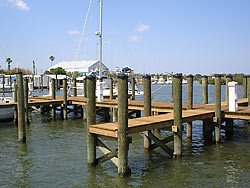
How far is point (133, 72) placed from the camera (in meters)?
34.5

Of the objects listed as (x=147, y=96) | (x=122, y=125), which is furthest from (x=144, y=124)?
(x=147, y=96)

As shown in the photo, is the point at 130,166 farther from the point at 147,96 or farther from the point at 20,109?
the point at 20,109

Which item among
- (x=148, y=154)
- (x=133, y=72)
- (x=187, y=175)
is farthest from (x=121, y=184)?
(x=133, y=72)

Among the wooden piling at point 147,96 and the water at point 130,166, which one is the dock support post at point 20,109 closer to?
the water at point 130,166

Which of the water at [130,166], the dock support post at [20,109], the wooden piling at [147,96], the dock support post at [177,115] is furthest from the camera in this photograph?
the dock support post at [20,109]

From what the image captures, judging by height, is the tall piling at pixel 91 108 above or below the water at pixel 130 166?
above

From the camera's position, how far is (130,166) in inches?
370

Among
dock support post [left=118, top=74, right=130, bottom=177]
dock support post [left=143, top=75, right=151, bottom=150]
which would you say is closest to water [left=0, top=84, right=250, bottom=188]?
dock support post [left=143, top=75, right=151, bottom=150]

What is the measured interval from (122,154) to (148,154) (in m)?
3.12

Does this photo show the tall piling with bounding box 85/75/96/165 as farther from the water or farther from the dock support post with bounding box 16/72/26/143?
the dock support post with bounding box 16/72/26/143

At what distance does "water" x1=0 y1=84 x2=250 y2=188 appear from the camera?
26.8ft

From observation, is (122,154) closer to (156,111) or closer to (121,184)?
(121,184)

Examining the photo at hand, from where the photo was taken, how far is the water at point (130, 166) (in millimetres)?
8156

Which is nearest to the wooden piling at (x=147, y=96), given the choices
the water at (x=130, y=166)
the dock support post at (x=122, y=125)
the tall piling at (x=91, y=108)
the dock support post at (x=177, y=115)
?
the water at (x=130, y=166)
